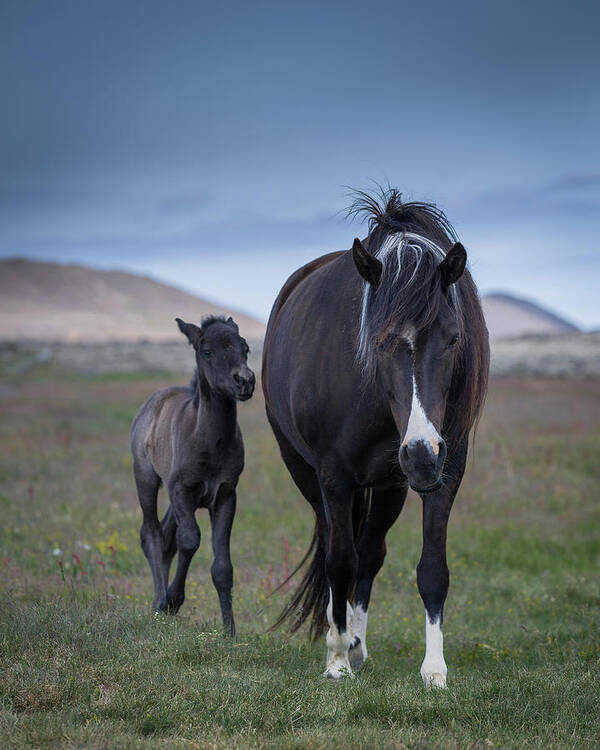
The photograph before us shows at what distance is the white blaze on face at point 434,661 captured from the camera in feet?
14.3

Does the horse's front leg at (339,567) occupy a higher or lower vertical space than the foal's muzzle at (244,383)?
lower

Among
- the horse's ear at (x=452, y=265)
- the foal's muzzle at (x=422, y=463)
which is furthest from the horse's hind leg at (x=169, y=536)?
the horse's ear at (x=452, y=265)

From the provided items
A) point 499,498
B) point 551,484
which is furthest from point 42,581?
point 551,484

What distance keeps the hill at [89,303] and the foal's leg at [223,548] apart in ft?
278

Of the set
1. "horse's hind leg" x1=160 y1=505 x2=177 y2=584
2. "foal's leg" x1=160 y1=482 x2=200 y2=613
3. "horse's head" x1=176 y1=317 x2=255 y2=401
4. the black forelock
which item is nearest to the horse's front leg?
"horse's head" x1=176 y1=317 x2=255 y2=401

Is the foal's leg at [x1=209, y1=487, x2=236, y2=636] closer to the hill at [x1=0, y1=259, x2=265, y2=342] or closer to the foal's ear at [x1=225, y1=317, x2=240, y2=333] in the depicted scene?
the foal's ear at [x1=225, y1=317, x2=240, y2=333]

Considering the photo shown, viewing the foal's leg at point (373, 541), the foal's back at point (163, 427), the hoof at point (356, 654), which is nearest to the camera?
the hoof at point (356, 654)

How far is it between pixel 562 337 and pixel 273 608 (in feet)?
151

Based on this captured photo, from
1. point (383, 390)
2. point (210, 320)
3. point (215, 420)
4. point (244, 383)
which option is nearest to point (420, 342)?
point (383, 390)

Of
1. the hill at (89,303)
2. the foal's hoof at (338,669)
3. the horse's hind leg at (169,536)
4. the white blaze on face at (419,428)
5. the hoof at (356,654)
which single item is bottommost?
the hoof at (356,654)

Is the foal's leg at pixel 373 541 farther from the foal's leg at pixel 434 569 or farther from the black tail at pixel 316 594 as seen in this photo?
the foal's leg at pixel 434 569

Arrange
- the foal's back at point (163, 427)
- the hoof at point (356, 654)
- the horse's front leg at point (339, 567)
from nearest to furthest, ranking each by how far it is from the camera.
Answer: the horse's front leg at point (339, 567)
the hoof at point (356, 654)
the foal's back at point (163, 427)

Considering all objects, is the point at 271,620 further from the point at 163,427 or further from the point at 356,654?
the point at 163,427

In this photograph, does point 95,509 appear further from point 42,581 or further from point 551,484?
point 551,484
